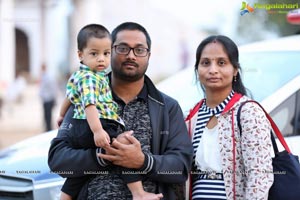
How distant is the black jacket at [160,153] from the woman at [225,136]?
129 millimetres

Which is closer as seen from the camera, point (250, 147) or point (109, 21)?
point (250, 147)

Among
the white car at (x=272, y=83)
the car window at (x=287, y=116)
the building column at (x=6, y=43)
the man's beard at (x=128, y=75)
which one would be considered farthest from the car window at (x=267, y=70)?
the building column at (x=6, y=43)

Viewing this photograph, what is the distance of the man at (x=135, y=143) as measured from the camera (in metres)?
2.64

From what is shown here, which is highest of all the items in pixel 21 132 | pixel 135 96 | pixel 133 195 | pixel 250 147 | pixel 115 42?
Answer: pixel 115 42

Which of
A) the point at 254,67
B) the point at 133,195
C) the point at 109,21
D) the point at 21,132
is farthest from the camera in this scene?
the point at 109,21

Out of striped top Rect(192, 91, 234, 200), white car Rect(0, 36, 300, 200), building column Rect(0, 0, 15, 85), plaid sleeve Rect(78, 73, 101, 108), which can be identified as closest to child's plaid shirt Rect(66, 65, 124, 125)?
plaid sleeve Rect(78, 73, 101, 108)

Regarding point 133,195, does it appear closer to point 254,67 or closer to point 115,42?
point 115,42

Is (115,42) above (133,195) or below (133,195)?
above

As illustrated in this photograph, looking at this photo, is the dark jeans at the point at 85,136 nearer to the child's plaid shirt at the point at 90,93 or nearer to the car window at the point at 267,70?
the child's plaid shirt at the point at 90,93

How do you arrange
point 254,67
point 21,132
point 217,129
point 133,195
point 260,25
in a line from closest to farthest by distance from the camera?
point 133,195 → point 217,129 → point 254,67 → point 260,25 → point 21,132

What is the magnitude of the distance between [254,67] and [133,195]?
2144 mm

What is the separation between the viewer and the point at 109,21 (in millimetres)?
36594

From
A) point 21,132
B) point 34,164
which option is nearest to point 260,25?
point 21,132

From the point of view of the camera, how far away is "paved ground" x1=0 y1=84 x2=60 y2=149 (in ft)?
44.4
